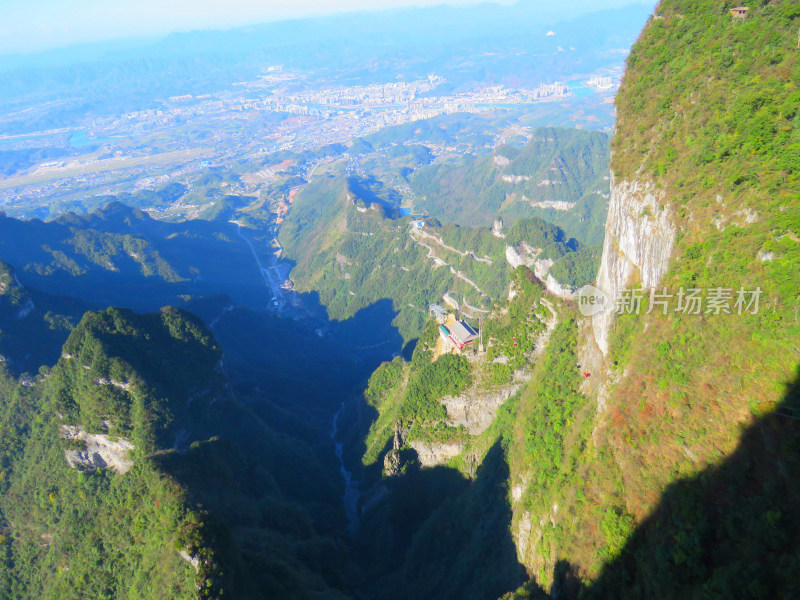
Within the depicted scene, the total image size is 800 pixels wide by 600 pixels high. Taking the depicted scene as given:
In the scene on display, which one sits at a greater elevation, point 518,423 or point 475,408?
point 518,423

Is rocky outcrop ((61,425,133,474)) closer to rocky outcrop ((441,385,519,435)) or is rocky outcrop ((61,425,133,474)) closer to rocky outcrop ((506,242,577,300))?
rocky outcrop ((441,385,519,435))

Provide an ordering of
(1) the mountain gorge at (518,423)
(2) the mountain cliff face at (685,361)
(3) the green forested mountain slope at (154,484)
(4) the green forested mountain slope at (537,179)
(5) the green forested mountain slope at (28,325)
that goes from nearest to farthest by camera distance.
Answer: (2) the mountain cliff face at (685,361) < (1) the mountain gorge at (518,423) < (3) the green forested mountain slope at (154,484) < (5) the green forested mountain slope at (28,325) < (4) the green forested mountain slope at (537,179)

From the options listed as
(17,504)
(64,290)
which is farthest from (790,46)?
(64,290)

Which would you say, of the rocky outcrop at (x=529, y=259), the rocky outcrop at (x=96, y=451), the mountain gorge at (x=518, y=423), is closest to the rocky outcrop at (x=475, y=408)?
the mountain gorge at (x=518, y=423)

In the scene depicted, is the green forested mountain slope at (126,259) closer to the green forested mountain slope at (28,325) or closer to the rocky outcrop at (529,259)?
the green forested mountain slope at (28,325)

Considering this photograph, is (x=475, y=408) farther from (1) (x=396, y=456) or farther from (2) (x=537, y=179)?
(2) (x=537, y=179)

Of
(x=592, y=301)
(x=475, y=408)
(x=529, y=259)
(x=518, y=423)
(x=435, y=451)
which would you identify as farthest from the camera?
(x=529, y=259)

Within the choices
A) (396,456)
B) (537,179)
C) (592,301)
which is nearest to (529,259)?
(396,456)
